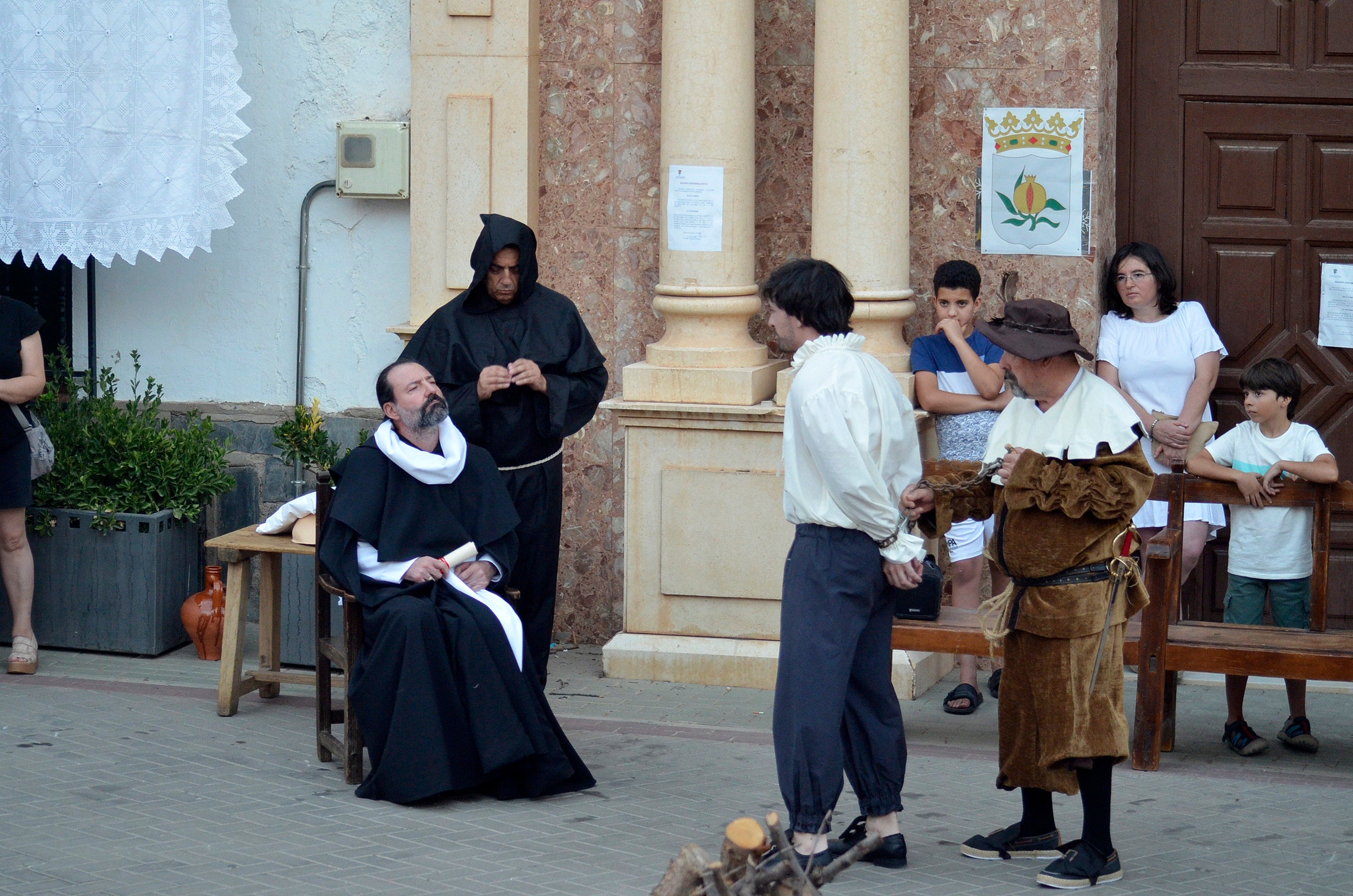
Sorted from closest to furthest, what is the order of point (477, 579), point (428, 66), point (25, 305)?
point (477, 579) → point (25, 305) → point (428, 66)

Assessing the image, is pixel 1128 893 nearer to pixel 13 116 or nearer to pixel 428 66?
pixel 428 66

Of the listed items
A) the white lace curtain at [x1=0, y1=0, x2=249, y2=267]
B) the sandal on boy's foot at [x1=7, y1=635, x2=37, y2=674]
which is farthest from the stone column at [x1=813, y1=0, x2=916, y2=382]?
the sandal on boy's foot at [x1=7, y1=635, x2=37, y2=674]

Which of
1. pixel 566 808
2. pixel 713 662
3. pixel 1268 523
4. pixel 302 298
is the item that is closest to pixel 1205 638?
pixel 1268 523

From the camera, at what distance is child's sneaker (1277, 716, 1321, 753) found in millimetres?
5785

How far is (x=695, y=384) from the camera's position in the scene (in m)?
6.59

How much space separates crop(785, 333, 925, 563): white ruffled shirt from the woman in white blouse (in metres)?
2.27

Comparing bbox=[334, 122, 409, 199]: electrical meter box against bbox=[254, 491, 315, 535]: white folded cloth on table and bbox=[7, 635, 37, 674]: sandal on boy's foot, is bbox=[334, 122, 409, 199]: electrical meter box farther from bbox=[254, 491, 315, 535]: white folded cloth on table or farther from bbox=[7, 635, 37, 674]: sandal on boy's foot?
bbox=[7, 635, 37, 674]: sandal on boy's foot

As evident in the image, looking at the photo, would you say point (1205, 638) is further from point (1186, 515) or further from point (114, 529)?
point (114, 529)

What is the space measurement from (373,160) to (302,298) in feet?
2.44

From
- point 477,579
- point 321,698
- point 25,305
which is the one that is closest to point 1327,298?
point 477,579

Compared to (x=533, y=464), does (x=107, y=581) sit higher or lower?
lower

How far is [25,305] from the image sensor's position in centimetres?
656

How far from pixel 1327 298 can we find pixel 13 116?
5.76 meters

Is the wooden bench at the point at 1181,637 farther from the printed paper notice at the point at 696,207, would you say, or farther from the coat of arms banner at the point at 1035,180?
the printed paper notice at the point at 696,207
